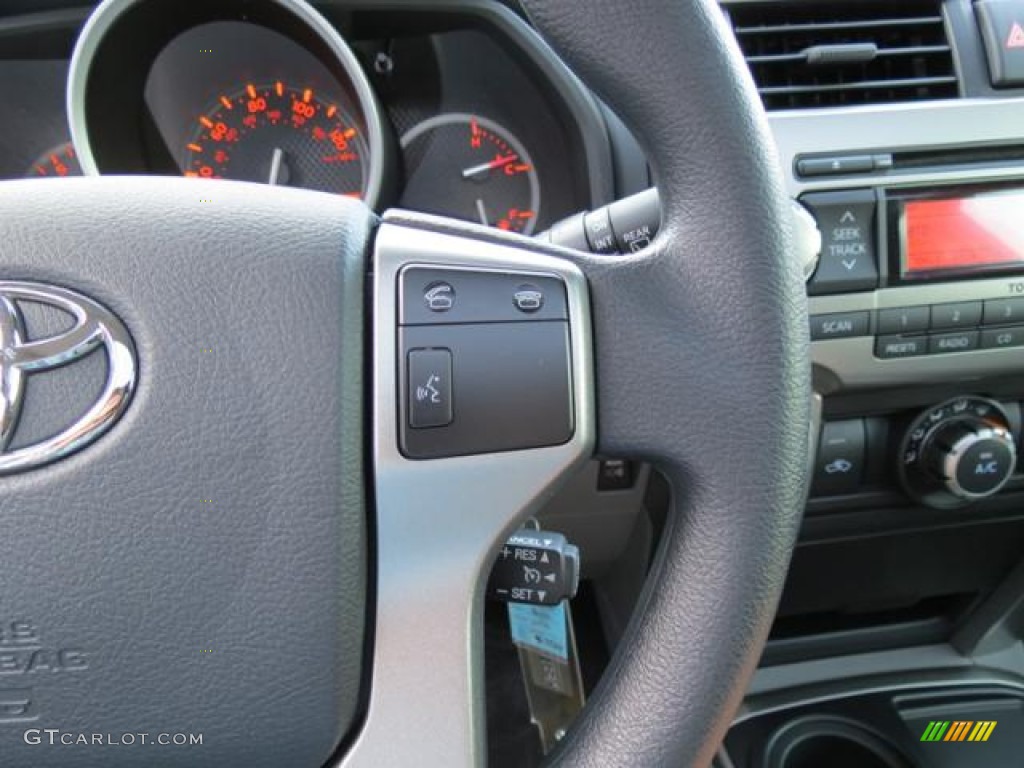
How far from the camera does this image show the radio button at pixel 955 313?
3.73ft

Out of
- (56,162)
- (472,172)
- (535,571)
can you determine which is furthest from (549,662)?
(56,162)

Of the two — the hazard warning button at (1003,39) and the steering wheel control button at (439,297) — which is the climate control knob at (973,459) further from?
the steering wheel control button at (439,297)

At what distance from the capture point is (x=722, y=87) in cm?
58

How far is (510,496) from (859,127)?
0.81 meters

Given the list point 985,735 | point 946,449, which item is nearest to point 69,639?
point 946,449

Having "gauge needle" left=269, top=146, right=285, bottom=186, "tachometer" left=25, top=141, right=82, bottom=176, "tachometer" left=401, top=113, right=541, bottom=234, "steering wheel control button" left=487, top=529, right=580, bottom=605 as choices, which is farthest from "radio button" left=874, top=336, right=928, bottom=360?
"tachometer" left=25, top=141, right=82, bottom=176

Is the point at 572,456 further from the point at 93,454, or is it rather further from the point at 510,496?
the point at 93,454

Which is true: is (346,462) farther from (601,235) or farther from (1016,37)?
(1016,37)

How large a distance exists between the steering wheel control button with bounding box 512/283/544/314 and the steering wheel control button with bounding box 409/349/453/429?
0.19 ft

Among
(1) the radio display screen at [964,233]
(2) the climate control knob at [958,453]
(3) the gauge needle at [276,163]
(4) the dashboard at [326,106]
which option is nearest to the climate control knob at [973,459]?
(2) the climate control knob at [958,453]

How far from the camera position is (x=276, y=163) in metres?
1.40

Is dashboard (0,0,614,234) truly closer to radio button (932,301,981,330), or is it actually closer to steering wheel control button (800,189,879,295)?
steering wheel control button (800,189,879,295)

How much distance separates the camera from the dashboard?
1.22m

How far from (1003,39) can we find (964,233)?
28 cm
